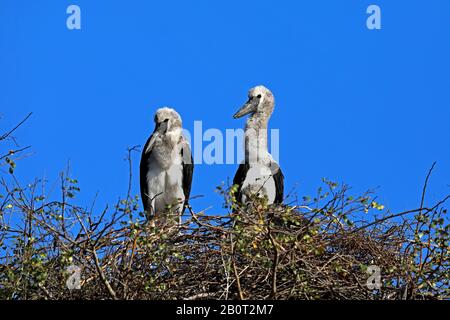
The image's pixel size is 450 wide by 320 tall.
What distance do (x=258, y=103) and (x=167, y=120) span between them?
1.49 metres

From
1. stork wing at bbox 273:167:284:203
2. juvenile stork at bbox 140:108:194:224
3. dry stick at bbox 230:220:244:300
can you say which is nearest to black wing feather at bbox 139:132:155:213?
juvenile stork at bbox 140:108:194:224

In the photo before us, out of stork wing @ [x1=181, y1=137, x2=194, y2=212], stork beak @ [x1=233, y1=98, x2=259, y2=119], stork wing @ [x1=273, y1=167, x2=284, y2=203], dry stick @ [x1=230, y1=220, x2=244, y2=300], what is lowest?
dry stick @ [x1=230, y1=220, x2=244, y2=300]

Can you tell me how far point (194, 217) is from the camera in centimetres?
1058

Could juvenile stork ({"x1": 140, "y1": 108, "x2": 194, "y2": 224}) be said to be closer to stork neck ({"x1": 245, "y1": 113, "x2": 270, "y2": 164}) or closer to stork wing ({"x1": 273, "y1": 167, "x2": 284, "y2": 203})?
stork neck ({"x1": 245, "y1": 113, "x2": 270, "y2": 164})

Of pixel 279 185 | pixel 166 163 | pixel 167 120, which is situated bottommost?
pixel 279 185

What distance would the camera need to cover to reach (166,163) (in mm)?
13828

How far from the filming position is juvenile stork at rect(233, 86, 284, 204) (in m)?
13.7

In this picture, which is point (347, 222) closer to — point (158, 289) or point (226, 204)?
point (226, 204)

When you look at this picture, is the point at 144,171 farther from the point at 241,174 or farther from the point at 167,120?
the point at 241,174

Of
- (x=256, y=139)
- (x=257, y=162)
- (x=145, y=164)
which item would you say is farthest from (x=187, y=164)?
(x=256, y=139)

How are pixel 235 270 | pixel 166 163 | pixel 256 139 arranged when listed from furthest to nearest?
pixel 256 139 < pixel 166 163 < pixel 235 270

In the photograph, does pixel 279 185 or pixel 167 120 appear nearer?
pixel 167 120

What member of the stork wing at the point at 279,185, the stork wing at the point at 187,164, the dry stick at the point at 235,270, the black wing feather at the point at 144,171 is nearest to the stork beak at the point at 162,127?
the black wing feather at the point at 144,171
